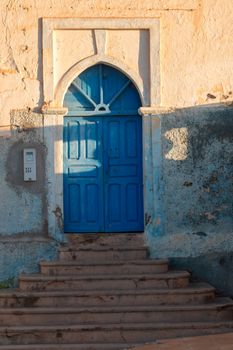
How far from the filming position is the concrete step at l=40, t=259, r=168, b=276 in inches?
371

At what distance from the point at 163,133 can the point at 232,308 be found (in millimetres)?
2552

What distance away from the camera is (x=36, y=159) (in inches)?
389

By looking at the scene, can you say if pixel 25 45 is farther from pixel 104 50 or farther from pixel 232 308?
pixel 232 308

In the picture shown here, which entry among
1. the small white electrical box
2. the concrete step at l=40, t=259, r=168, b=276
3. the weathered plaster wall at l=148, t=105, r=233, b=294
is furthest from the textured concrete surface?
the small white electrical box

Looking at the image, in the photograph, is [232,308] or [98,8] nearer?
[232,308]

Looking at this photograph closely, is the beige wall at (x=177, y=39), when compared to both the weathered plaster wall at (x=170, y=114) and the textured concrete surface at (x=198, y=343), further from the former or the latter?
the textured concrete surface at (x=198, y=343)

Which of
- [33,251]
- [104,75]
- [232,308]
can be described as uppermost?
[104,75]

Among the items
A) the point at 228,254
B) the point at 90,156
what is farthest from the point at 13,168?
the point at 228,254

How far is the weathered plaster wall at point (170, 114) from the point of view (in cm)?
985

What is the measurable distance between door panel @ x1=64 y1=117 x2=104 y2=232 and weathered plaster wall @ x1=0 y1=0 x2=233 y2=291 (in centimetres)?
34

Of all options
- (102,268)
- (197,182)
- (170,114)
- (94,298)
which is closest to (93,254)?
(102,268)

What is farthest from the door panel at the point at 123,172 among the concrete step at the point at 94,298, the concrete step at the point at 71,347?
the concrete step at the point at 71,347

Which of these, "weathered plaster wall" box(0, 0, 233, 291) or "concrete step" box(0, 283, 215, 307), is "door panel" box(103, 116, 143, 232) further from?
"concrete step" box(0, 283, 215, 307)

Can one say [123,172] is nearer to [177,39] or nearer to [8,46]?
[177,39]
